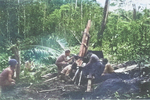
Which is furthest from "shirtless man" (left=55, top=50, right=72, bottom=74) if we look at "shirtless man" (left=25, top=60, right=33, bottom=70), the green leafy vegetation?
"shirtless man" (left=25, top=60, right=33, bottom=70)

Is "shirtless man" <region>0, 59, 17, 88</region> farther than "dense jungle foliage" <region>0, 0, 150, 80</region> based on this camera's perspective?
No

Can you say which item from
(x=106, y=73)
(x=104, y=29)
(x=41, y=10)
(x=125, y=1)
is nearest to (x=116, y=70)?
(x=106, y=73)

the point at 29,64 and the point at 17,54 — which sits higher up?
the point at 17,54

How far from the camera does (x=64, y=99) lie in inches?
285

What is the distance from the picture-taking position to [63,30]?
300 inches

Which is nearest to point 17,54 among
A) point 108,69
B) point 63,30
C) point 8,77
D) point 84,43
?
point 8,77

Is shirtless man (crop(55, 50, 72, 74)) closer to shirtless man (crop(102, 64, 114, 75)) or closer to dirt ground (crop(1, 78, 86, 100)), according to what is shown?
dirt ground (crop(1, 78, 86, 100))

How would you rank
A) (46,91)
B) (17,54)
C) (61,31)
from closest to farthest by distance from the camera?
(46,91)
(17,54)
(61,31)

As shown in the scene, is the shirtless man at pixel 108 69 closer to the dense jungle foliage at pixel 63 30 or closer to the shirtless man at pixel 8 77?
the dense jungle foliage at pixel 63 30

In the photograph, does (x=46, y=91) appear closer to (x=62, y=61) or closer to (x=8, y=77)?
(x=62, y=61)

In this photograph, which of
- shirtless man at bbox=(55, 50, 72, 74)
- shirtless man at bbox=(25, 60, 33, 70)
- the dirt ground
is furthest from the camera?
shirtless man at bbox=(25, 60, 33, 70)

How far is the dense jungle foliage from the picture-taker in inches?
297

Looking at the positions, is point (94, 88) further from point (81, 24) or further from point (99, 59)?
point (81, 24)

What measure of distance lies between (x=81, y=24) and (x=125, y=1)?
3.97 ft
